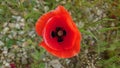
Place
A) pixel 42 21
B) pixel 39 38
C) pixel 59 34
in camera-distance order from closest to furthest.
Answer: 1. pixel 42 21
2. pixel 59 34
3. pixel 39 38

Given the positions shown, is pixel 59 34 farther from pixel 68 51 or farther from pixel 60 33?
pixel 68 51

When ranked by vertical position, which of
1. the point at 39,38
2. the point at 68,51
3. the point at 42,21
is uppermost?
the point at 39,38

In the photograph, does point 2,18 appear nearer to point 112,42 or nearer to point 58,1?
point 58,1

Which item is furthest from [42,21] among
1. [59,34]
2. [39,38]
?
[39,38]

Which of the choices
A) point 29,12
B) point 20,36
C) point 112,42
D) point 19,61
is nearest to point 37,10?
point 29,12

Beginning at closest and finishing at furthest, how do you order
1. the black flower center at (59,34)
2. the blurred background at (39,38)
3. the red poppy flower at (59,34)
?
the red poppy flower at (59,34) < the black flower center at (59,34) < the blurred background at (39,38)

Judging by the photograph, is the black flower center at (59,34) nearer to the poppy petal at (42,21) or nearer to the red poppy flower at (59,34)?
the red poppy flower at (59,34)

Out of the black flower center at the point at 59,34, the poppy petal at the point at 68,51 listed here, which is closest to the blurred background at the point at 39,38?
the black flower center at the point at 59,34
